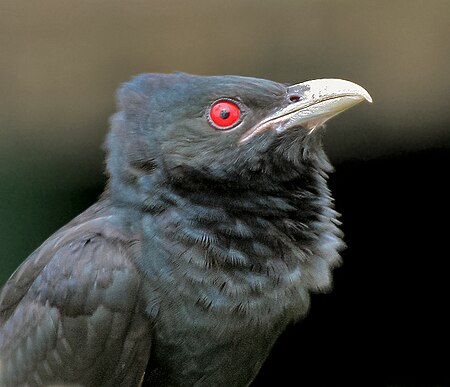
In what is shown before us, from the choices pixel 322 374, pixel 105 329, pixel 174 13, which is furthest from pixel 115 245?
pixel 322 374

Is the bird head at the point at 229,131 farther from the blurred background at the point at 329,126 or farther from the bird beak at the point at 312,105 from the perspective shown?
the blurred background at the point at 329,126

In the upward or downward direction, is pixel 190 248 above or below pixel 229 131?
below

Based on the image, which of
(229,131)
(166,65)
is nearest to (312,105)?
(229,131)

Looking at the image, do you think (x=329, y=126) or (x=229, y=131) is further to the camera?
(x=329, y=126)

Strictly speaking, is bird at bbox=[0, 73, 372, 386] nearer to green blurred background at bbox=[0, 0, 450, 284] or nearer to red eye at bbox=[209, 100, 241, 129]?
red eye at bbox=[209, 100, 241, 129]

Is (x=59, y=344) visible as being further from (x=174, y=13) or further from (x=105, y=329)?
(x=174, y=13)

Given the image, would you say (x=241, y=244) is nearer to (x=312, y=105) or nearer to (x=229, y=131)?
(x=229, y=131)

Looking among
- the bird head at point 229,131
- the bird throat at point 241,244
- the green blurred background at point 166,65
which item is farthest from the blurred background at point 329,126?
the bird throat at point 241,244

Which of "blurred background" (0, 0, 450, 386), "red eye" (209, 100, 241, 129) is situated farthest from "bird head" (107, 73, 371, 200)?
"blurred background" (0, 0, 450, 386)
